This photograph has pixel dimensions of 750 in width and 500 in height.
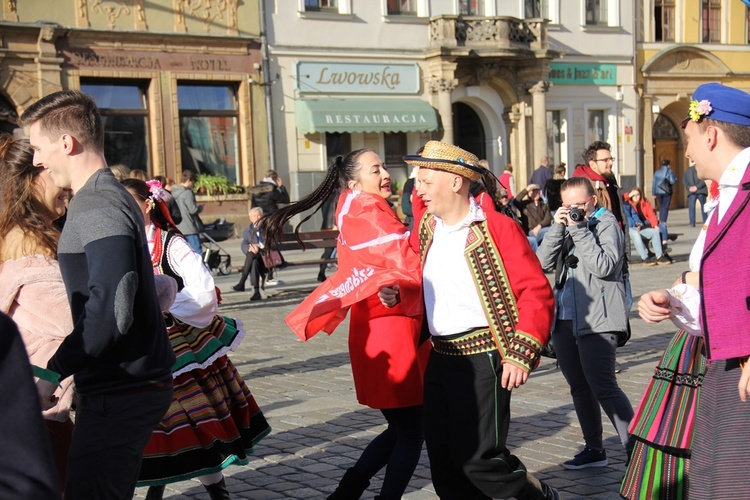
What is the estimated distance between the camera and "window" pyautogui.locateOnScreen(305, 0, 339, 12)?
26.5 meters

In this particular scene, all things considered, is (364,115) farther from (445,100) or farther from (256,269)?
(256,269)

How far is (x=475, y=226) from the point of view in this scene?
4.20 m

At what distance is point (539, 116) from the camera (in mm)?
29469

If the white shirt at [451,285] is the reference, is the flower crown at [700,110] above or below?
above

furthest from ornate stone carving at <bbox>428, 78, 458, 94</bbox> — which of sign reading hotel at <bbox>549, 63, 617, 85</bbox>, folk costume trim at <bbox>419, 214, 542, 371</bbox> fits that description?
folk costume trim at <bbox>419, 214, 542, 371</bbox>

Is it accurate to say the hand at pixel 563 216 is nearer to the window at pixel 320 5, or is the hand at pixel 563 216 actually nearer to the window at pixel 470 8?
the window at pixel 320 5

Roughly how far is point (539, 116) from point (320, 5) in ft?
24.4

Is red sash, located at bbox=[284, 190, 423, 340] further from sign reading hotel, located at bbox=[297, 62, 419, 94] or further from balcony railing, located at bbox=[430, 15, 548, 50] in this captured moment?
balcony railing, located at bbox=[430, 15, 548, 50]

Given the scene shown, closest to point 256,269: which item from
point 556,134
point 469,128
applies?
point 469,128

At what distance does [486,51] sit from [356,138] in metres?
4.49

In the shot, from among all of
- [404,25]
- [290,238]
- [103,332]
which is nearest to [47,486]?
[103,332]

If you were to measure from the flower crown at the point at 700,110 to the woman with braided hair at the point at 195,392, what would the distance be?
Result: 2317 mm

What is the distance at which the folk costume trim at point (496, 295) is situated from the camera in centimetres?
398

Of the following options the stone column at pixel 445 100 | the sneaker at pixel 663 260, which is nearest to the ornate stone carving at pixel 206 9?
the stone column at pixel 445 100
